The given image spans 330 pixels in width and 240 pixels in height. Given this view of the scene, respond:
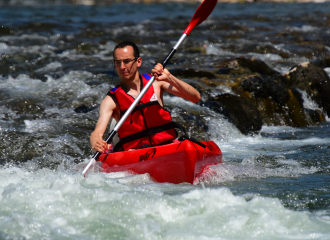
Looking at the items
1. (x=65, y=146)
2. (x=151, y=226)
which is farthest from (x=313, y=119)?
(x=151, y=226)

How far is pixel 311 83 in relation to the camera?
827 cm

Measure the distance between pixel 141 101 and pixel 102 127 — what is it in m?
0.49

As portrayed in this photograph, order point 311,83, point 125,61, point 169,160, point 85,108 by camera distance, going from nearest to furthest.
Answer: point 169,160 → point 125,61 → point 85,108 → point 311,83

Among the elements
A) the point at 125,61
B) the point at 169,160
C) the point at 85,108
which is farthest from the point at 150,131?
the point at 85,108

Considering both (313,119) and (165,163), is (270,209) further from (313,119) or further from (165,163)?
(313,119)

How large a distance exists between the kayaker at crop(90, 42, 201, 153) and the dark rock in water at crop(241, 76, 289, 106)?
3.65 metres

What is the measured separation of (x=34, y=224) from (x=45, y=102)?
4.08 m

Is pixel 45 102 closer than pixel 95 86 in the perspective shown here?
Yes

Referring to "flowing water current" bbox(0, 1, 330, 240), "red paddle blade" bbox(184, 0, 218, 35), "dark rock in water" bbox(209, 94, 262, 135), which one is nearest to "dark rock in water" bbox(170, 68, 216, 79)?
"flowing water current" bbox(0, 1, 330, 240)

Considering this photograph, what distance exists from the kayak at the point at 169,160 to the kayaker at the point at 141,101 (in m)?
0.20

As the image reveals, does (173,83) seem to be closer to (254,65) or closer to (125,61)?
(125,61)

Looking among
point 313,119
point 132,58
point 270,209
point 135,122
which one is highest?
point 132,58

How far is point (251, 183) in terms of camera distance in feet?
13.5

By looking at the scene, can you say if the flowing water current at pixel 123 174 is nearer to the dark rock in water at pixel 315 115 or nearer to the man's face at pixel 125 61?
the dark rock in water at pixel 315 115
